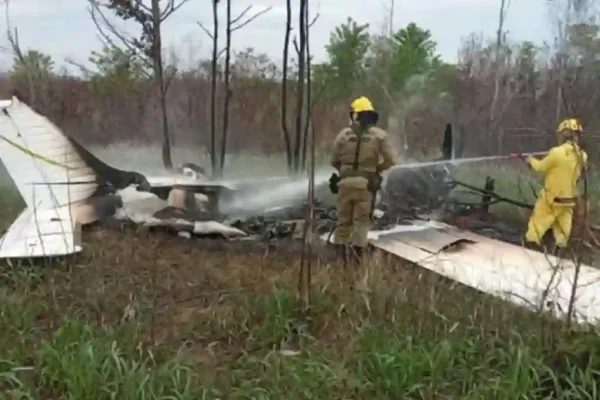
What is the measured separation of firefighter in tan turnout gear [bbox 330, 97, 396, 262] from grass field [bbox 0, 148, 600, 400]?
82 centimetres

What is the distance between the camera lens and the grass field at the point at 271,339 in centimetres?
368

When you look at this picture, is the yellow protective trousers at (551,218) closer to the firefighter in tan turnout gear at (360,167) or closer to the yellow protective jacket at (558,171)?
→ the yellow protective jacket at (558,171)

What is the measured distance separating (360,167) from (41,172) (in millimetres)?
3029

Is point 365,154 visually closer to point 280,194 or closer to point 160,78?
point 280,194

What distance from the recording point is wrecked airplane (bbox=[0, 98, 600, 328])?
19.1 ft

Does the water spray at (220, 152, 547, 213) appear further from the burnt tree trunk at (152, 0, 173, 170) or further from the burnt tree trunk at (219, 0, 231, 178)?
the burnt tree trunk at (152, 0, 173, 170)

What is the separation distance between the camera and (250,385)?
3.78 meters

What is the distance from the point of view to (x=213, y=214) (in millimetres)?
8438

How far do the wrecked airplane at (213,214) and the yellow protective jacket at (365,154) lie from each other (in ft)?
2.35

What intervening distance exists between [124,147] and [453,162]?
15.3ft

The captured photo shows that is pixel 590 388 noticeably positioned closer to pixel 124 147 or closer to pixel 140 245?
pixel 140 245

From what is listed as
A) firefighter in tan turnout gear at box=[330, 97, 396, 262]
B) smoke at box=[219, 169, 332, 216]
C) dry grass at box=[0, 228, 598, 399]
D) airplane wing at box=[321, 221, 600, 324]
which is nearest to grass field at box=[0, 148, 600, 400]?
dry grass at box=[0, 228, 598, 399]

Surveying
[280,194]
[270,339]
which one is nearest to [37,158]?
[280,194]

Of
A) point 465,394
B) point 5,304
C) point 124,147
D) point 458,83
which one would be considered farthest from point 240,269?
point 458,83
